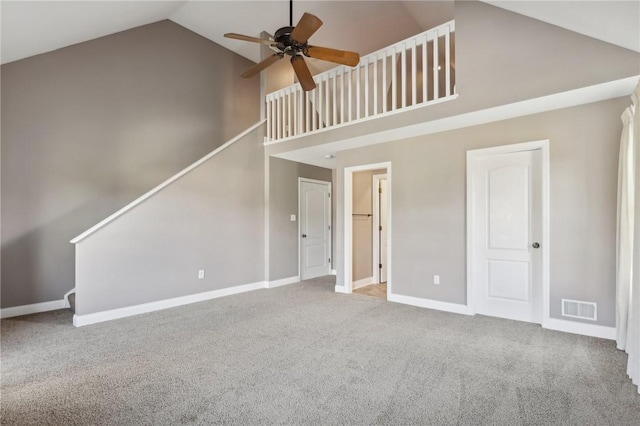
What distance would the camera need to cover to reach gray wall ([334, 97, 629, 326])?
314 cm

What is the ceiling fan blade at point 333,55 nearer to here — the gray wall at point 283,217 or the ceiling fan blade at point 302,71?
the ceiling fan blade at point 302,71

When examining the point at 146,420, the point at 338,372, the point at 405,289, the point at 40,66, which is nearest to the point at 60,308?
the point at 40,66

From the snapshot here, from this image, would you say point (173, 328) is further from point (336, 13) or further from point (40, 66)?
point (336, 13)

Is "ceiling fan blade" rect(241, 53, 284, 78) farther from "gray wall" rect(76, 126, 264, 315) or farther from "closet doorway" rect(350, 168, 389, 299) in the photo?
"closet doorway" rect(350, 168, 389, 299)

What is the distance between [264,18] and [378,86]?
7.54 feet

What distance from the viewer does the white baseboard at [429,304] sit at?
4.03 metres

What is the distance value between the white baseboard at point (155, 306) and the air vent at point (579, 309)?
426cm

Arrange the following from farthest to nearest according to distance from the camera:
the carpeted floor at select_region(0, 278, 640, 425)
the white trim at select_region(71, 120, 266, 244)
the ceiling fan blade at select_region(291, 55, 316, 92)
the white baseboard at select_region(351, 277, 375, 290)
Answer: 1. the white baseboard at select_region(351, 277, 375, 290)
2. the white trim at select_region(71, 120, 266, 244)
3. the ceiling fan blade at select_region(291, 55, 316, 92)
4. the carpeted floor at select_region(0, 278, 640, 425)

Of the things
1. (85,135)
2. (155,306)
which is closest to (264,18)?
(85,135)

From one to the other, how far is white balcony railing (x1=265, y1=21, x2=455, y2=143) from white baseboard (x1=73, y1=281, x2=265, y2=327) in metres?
2.61

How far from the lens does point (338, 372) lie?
97.2 inches

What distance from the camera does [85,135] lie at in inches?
181

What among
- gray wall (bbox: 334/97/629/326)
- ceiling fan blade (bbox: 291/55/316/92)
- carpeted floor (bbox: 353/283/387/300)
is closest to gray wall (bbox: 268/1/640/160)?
gray wall (bbox: 334/97/629/326)

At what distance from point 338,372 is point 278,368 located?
0.48 m
